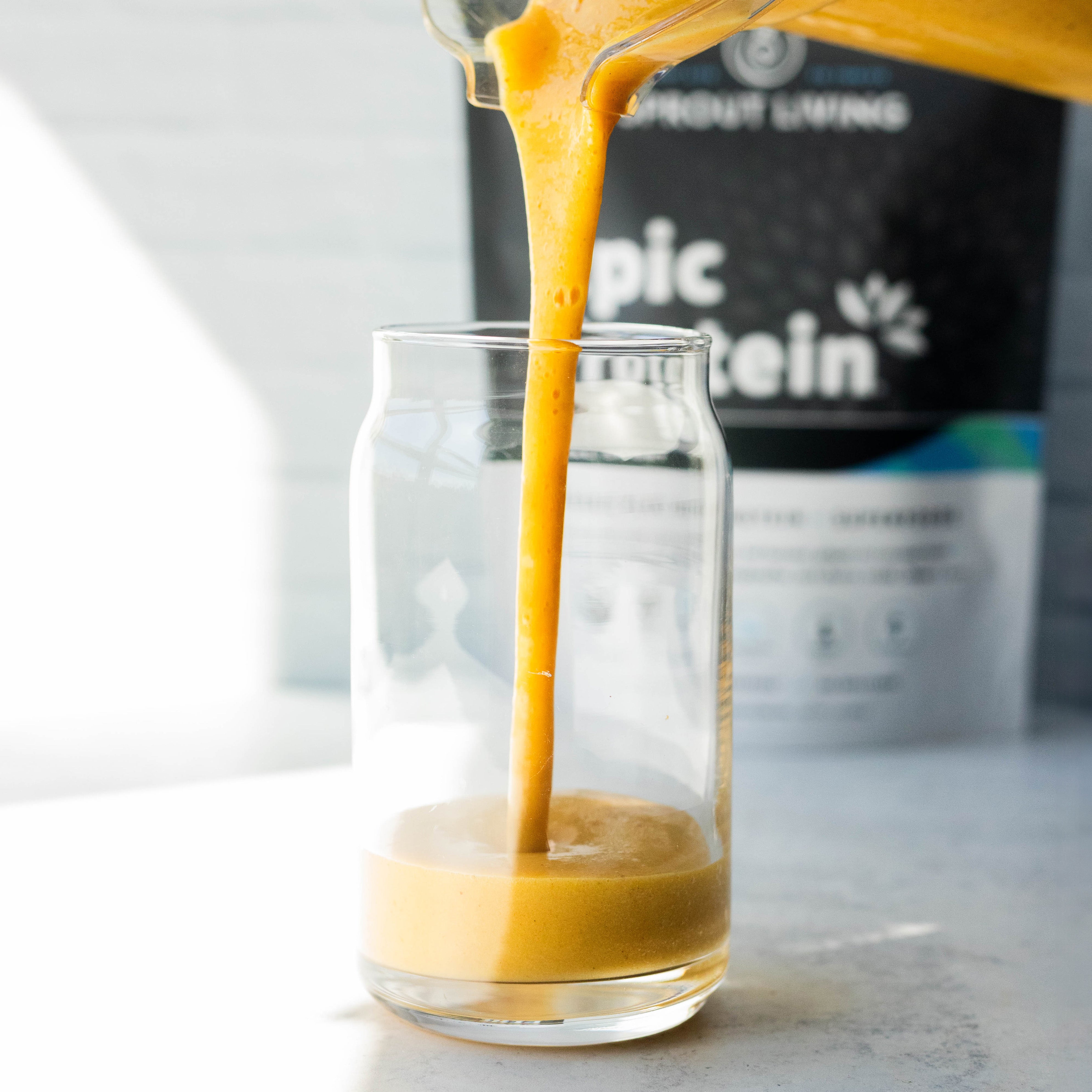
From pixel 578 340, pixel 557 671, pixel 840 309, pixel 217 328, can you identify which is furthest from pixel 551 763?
pixel 217 328

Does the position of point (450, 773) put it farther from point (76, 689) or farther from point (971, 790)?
point (76, 689)

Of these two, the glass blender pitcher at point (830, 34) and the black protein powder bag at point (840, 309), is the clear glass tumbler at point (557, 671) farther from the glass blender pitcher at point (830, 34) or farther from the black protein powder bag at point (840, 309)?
the black protein powder bag at point (840, 309)

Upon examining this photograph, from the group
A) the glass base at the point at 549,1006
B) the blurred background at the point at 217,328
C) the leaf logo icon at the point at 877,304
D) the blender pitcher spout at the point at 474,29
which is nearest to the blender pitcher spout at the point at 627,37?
the blender pitcher spout at the point at 474,29

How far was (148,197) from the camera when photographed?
1.09m

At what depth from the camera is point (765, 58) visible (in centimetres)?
88

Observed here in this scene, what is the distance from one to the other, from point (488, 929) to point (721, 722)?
0.13 m

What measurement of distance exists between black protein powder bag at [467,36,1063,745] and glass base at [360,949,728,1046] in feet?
1.47

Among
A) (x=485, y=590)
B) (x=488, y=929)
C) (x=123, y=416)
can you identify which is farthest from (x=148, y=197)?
(x=488, y=929)

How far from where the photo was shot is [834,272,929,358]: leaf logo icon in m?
0.91

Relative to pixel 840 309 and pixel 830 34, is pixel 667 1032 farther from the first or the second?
pixel 840 309

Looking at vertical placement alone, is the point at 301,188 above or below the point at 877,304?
above

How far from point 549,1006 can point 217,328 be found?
77 centimetres

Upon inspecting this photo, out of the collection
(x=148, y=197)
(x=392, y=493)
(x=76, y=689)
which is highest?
(x=148, y=197)

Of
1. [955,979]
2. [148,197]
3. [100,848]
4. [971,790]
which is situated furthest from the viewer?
[148,197]
